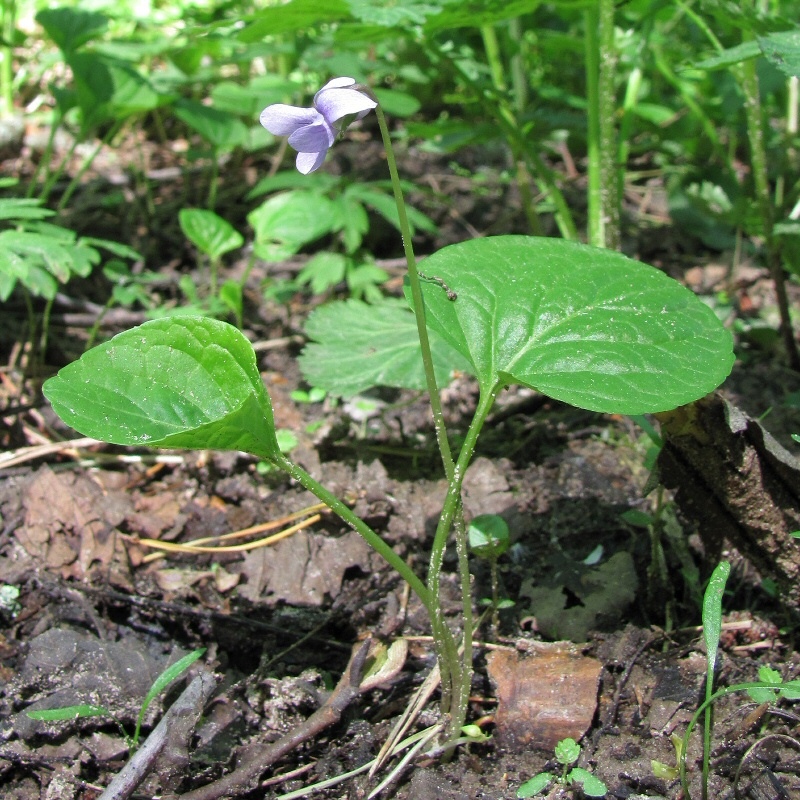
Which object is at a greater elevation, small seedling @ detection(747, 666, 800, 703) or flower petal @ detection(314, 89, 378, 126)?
flower petal @ detection(314, 89, 378, 126)

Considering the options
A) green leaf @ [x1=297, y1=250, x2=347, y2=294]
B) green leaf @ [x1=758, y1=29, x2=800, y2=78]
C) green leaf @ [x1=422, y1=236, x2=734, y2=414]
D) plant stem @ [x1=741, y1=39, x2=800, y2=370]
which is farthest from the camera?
green leaf @ [x1=297, y1=250, x2=347, y2=294]

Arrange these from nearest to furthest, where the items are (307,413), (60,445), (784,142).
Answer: (60,445) < (307,413) < (784,142)

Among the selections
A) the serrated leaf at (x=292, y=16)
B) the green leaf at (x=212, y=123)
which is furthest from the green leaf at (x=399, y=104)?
the serrated leaf at (x=292, y=16)

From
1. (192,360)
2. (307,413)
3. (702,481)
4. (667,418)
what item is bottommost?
(307,413)

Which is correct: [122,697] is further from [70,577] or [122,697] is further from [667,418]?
[667,418]

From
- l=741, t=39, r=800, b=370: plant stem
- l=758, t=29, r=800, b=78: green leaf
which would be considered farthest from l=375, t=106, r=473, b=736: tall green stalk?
l=741, t=39, r=800, b=370: plant stem

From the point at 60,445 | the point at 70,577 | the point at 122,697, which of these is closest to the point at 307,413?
the point at 60,445

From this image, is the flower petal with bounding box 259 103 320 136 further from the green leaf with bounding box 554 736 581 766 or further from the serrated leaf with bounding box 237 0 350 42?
the green leaf with bounding box 554 736 581 766

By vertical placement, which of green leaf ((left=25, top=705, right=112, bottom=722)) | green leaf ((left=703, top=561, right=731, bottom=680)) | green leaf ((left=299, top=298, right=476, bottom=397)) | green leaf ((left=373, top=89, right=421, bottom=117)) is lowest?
green leaf ((left=25, top=705, right=112, bottom=722))
